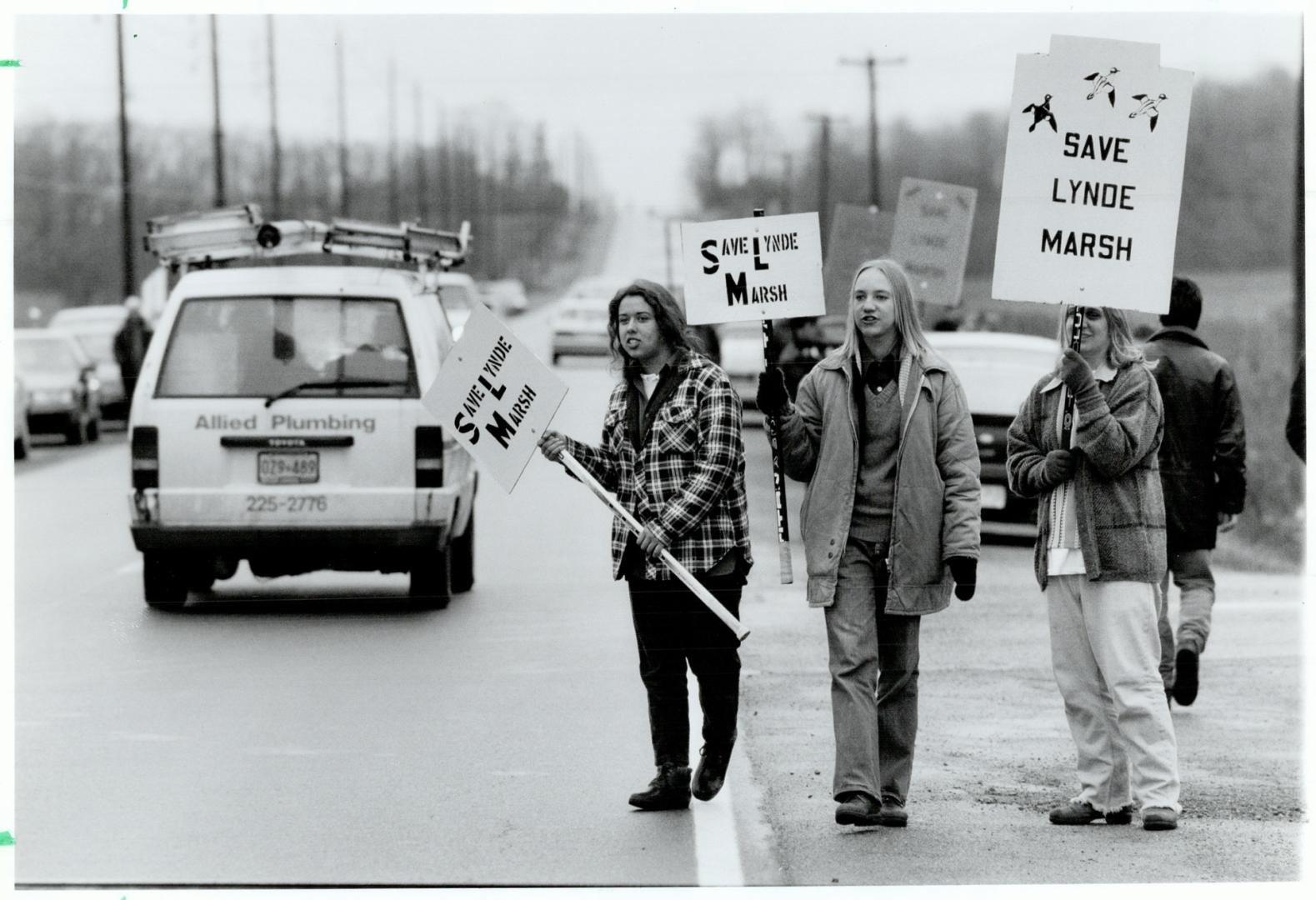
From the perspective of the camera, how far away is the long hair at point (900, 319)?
652 centimetres

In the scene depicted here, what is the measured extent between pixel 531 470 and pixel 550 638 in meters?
10.5

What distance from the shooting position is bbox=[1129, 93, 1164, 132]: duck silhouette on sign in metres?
6.36

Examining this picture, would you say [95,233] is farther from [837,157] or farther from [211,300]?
[211,300]

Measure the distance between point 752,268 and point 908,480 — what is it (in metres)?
0.96

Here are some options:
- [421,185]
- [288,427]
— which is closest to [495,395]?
[288,427]

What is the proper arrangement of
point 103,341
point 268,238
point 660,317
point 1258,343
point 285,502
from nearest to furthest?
point 660,317 < point 285,502 < point 268,238 < point 103,341 < point 1258,343

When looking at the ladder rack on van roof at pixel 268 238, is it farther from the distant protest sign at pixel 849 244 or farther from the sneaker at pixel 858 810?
the sneaker at pixel 858 810

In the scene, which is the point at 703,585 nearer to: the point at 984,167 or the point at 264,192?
the point at 984,167

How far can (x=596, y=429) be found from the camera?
24.4m

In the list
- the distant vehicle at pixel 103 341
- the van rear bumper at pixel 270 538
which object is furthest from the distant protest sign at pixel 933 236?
the distant vehicle at pixel 103 341

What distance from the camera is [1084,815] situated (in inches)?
259

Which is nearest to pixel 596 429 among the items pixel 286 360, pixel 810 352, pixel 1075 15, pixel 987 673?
pixel 810 352

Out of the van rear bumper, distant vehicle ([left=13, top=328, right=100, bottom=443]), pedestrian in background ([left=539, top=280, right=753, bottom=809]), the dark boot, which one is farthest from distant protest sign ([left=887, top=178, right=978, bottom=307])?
distant vehicle ([left=13, top=328, right=100, bottom=443])

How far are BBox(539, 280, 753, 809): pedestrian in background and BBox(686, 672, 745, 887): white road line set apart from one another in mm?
93
